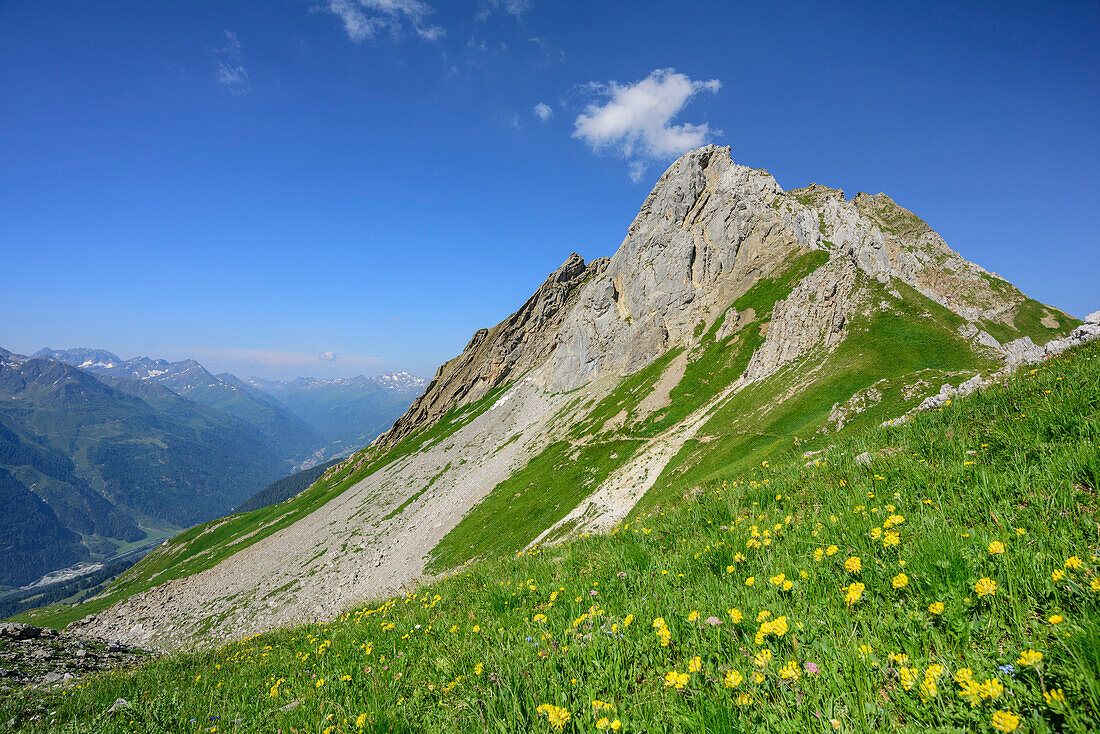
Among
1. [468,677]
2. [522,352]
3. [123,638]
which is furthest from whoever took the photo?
[522,352]

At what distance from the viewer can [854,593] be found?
3.84m

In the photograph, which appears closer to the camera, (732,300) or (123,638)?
(123,638)

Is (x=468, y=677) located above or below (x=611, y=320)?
below

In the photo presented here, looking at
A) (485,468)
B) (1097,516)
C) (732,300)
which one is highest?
(732,300)

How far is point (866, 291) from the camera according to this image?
49.2 m

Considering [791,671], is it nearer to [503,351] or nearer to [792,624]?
[792,624]

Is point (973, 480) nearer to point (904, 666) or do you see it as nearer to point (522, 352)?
point (904, 666)

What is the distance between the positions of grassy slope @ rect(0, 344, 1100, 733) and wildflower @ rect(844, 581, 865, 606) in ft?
0.50

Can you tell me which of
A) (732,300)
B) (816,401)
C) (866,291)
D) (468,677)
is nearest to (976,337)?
(866,291)

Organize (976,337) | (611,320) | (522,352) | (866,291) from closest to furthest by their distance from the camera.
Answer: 1. (976,337)
2. (866,291)
3. (611,320)
4. (522,352)

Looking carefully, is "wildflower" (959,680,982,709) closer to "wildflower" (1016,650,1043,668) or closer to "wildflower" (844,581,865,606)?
"wildflower" (1016,650,1043,668)

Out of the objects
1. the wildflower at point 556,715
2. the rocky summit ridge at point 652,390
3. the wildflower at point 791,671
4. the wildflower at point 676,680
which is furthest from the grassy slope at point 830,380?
the wildflower at point 556,715

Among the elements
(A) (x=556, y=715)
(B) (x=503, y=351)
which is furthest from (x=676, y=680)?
(B) (x=503, y=351)

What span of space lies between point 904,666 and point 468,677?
4.23 metres
